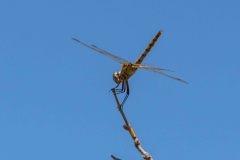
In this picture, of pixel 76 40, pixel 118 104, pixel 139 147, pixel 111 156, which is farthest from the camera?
pixel 76 40

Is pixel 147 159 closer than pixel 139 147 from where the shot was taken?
Yes

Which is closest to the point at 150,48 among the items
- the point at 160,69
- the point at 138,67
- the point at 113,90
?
the point at 160,69

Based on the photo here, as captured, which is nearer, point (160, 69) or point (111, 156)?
point (111, 156)

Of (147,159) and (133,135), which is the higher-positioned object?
(133,135)

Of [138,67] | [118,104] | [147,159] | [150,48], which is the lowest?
[147,159]

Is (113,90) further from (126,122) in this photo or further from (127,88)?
(127,88)

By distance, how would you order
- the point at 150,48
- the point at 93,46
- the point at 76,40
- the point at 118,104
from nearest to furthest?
1. the point at 118,104
2. the point at 76,40
3. the point at 93,46
4. the point at 150,48

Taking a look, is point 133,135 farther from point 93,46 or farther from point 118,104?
point 93,46

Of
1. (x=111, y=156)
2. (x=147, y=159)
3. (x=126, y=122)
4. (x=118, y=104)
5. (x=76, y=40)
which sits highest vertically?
(x=76, y=40)

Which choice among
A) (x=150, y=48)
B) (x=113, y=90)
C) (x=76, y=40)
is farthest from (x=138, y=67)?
(x=150, y=48)
